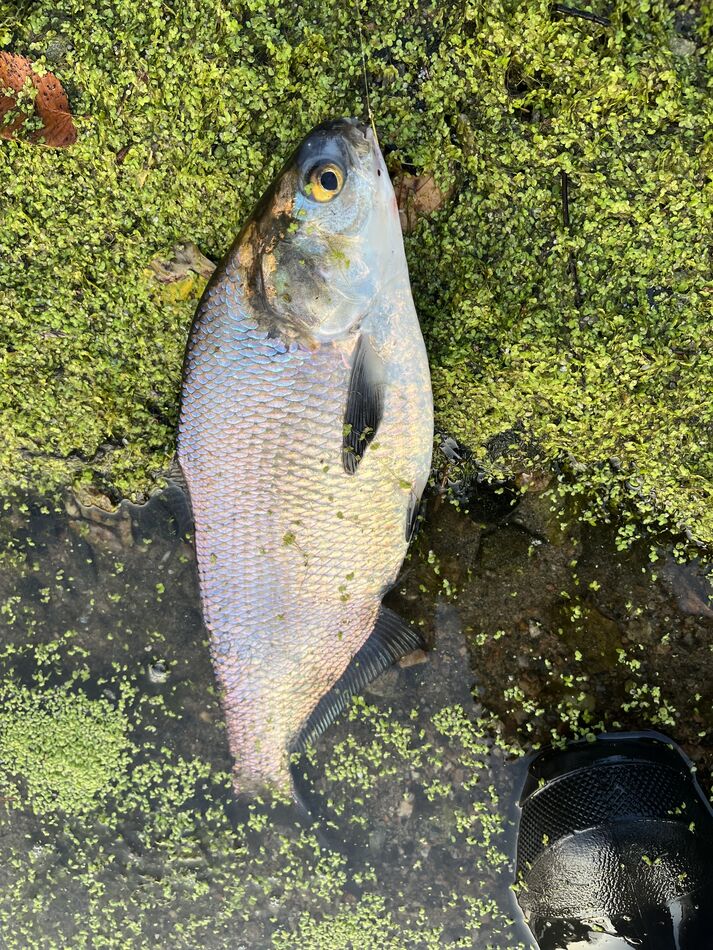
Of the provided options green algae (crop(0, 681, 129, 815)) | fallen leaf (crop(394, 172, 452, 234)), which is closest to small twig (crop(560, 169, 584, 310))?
fallen leaf (crop(394, 172, 452, 234))

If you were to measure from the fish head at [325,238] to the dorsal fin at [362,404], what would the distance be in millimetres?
76

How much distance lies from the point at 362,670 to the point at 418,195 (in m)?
1.44

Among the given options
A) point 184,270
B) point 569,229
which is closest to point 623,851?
point 569,229

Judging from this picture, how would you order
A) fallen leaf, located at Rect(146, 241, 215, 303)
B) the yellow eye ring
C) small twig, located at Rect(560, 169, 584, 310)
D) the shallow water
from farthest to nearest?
1. the shallow water
2. fallen leaf, located at Rect(146, 241, 215, 303)
3. small twig, located at Rect(560, 169, 584, 310)
4. the yellow eye ring

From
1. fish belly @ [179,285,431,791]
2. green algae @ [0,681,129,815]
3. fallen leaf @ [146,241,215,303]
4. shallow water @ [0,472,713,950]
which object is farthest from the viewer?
green algae @ [0,681,129,815]

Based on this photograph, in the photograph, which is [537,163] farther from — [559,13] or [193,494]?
[193,494]

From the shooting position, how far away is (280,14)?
64.2 inches

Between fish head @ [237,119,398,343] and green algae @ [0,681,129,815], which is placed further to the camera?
green algae @ [0,681,129,815]

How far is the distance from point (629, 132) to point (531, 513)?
1.12 meters

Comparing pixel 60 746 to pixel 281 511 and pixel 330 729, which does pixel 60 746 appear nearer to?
pixel 330 729

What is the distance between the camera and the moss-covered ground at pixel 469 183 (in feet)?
5.09

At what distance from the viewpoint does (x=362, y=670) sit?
5.96ft

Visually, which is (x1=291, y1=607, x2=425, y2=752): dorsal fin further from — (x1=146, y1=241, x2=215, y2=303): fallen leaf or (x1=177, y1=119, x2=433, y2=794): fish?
(x1=146, y1=241, x2=215, y2=303): fallen leaf

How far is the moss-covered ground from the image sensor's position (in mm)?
1553
